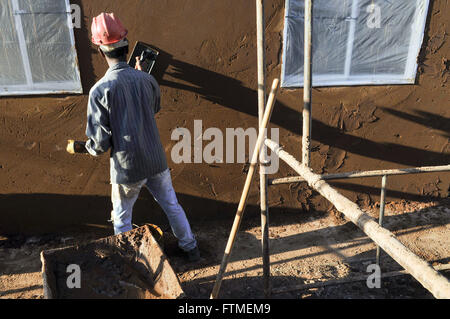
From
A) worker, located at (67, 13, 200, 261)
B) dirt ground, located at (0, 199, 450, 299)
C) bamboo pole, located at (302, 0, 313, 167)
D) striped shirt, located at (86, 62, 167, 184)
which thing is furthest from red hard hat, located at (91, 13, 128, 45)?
dirt ground, located at (0, 199, 450, 299)

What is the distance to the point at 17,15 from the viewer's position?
3.28 meters

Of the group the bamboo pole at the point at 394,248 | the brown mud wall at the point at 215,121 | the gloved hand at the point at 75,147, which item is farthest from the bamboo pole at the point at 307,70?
the gloved hand at the point at 75,147

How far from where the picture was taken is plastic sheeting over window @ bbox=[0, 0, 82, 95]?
3283 millimetres

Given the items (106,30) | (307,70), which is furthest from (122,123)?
(307,70)

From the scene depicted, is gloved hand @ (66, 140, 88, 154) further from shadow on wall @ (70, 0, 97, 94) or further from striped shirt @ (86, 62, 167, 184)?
shadow on wall @ (70, 0, 97, 94)

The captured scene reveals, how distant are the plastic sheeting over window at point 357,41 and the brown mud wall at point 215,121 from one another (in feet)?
0.40

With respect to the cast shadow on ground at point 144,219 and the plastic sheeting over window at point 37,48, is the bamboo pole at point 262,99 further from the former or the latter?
the plastic sheeting over window at point 37,48

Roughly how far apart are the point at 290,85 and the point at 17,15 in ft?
8.84

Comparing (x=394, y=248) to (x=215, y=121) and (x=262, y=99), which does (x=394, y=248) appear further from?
(x=215, y=121)

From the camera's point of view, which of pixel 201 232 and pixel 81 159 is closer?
pixel 81 159

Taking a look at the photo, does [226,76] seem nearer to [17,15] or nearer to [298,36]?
[298,36]

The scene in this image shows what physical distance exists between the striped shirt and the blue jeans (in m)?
0.11

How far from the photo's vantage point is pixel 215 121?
3803 mm

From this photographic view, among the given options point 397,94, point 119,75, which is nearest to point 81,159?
point 119,75
